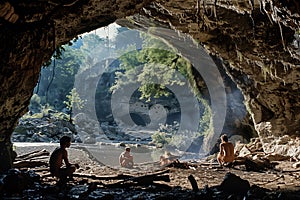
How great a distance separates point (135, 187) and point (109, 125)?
1519 inches

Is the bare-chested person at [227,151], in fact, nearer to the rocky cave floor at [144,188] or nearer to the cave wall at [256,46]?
the rocky cave floor at [144,188]

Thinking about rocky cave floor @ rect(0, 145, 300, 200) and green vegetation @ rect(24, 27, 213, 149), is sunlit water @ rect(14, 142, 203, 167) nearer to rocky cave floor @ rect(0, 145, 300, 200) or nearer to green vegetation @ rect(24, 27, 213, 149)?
green vegetation @ rect(24, 27, 213, 149)

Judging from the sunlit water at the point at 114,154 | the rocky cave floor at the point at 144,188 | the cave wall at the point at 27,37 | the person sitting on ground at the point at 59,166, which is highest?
the cave wall at the point at 27,37

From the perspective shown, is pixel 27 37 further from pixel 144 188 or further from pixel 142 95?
pixel 142 95

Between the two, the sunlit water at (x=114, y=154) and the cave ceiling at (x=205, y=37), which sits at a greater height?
the cave ceiling at (x=205, y=37)

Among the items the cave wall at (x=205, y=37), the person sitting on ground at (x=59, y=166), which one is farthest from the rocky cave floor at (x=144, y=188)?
the cave wall at (x=205, y=37)

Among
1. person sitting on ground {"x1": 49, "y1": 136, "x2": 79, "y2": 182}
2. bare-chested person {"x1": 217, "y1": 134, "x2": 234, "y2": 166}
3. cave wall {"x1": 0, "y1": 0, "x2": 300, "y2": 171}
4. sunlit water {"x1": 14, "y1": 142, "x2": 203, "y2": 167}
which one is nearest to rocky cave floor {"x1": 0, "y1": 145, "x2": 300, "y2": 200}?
person sitting on ground {"x1": 49, "y1": 136, "x2": 79, "y2": 182}

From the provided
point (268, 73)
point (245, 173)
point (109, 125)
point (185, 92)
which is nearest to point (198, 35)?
point (268, 73)

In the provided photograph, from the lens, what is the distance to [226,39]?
10234 mm

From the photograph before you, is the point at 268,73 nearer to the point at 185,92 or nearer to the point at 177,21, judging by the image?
the point at 177,21

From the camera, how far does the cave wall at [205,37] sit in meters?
4.72

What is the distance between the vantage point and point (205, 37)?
33.7ft

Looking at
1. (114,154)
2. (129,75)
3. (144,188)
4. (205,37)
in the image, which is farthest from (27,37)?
(129,75)

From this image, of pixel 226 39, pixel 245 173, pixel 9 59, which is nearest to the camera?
pixel 9 59
